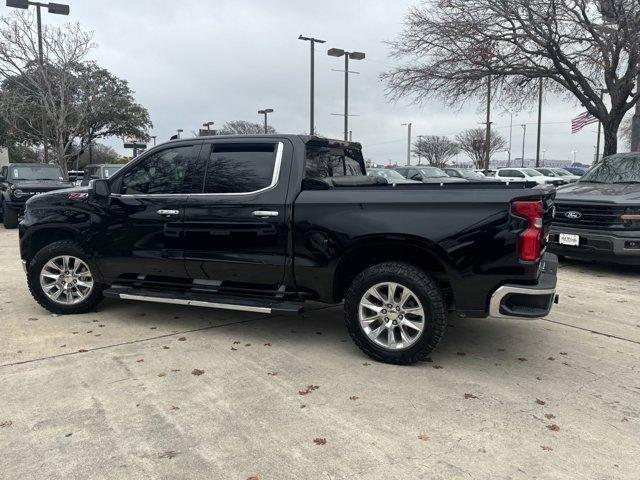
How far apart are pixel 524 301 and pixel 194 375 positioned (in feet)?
8.40

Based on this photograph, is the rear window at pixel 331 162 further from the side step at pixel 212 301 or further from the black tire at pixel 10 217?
the black tire at pixel 10 217

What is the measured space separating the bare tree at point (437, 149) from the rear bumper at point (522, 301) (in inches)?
2485

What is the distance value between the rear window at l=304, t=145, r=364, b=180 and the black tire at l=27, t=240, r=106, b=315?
245 cm

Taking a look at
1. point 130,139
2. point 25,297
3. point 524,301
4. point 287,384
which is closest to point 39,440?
point 287,384

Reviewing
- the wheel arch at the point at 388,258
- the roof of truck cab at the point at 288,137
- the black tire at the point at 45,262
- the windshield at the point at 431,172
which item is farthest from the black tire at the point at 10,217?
the windshield at the point at 431,172

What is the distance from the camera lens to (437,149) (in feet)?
219

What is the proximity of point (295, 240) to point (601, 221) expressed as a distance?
5295 mm

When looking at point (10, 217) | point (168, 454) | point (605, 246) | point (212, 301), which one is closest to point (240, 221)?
point (212, 301)

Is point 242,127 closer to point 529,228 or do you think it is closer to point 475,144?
point 475,144

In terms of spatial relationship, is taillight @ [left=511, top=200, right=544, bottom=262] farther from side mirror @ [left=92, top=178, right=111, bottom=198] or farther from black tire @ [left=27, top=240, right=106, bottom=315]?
black tire @ [left=27, top=240, right=106, bottom=315]

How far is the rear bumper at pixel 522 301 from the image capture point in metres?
3.93

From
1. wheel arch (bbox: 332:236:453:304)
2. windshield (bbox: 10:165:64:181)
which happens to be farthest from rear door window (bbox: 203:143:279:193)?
windshield (bbox: 10:165:64:181)

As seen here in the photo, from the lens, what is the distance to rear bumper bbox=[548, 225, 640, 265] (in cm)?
737

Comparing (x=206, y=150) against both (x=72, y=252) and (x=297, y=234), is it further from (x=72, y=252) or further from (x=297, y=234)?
(x=72, y=252)
